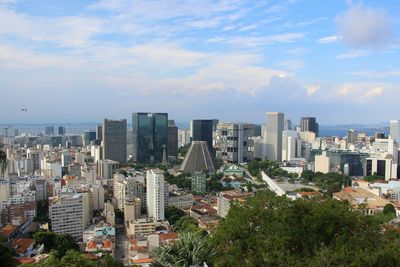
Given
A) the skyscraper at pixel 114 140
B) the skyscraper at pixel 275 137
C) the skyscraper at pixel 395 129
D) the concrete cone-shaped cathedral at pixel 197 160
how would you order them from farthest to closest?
1. the skyscraper at pixel 395 129
2. the skyscraper at pixel 275 137
3. the skyscraper at pixel 114 140
4. the concrete cone-shaped cathedral at pixel 197 160

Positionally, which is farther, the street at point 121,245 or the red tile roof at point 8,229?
the red tile roof at point 8,229

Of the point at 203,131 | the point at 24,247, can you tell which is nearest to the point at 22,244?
the point at 24,247

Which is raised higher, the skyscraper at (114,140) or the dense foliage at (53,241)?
the skyscraper at (114,140)

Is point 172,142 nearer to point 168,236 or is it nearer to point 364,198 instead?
point 364,198

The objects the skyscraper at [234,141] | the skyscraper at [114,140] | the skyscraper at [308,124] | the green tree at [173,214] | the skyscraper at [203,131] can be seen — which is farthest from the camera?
the skyscraper at [308,124]

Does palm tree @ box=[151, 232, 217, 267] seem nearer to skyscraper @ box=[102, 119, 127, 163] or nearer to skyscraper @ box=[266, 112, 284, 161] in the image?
skyscraper @ box=[102, 119, 127, 163]

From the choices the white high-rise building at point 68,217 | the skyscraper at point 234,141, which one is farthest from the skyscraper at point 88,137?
the white high-rise building at point 68,217

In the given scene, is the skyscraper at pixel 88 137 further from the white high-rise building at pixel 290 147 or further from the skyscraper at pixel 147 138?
the white high-rise building at pixel 290 147
